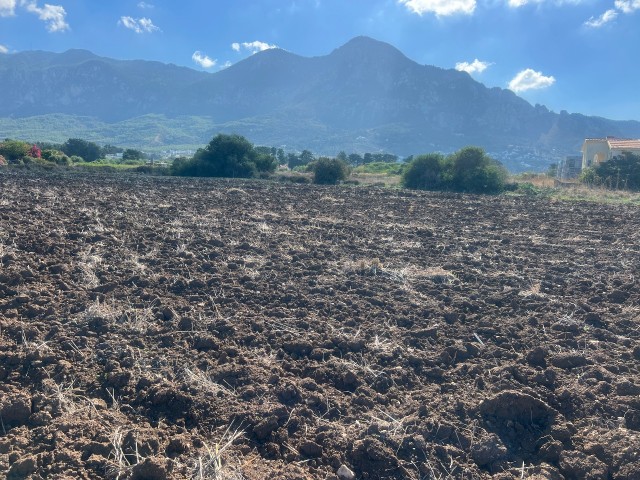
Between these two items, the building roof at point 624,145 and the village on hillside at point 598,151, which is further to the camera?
the village on hillside at point 598,151

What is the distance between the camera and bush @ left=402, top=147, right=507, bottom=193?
1180 inches

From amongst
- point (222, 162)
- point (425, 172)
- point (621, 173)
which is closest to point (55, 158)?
point (222, 162)

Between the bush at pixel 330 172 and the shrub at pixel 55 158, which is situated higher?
the shrub at pixel 55 158

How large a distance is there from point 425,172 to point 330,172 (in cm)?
629

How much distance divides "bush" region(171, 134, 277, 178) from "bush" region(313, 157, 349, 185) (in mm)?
4658

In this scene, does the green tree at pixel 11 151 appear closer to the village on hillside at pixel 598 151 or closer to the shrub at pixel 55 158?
the shrub at pixel 55 158

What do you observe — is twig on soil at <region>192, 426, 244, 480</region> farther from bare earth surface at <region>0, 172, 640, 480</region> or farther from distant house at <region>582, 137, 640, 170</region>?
distant house at <region>582, 137, 640, 170</region>

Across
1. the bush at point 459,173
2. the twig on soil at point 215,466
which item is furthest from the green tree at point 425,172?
the twig on soil at point 215,466

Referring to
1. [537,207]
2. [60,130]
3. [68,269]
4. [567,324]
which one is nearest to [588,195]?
[537,207]

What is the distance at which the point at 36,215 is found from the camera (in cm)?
1218

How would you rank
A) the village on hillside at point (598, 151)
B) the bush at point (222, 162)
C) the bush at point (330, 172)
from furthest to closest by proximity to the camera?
the village on hillside at point (598, 151) < the bush at point (222, 162) < the bush at point (330, 172)

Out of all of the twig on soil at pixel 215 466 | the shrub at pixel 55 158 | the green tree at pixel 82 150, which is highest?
the green tree at pixel 82 150

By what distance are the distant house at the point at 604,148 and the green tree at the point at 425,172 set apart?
15.1 meters

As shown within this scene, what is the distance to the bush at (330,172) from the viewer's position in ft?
116
